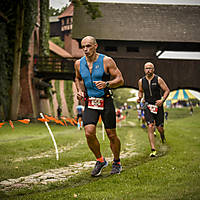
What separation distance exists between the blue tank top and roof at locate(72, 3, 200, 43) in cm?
2281

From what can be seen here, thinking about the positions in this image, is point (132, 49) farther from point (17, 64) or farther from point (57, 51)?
point (57, 51)

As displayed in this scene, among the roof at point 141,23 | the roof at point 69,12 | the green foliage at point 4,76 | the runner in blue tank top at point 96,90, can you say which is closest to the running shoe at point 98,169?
the runner in blue tank top at point 96,90

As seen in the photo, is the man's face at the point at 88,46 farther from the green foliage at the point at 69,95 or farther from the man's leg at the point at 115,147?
the green foliage at the point at 69,95

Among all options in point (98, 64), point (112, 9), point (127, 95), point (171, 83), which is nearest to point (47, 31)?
point (112, 9)

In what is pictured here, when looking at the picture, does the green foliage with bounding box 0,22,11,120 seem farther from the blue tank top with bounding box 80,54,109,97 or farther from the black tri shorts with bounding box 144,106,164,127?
the blue tank top with bounding box 80,54,109,97

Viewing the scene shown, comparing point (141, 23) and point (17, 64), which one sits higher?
point (141, 23)

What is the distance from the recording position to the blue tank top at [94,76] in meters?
5.31

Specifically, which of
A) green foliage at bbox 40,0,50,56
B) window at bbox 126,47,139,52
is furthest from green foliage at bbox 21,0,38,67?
window at bbox 126,47,139,52

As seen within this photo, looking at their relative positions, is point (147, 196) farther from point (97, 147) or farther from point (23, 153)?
point (23, 153)

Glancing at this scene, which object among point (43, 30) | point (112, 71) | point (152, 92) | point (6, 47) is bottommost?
point (152, 92)

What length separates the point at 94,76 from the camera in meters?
5.32

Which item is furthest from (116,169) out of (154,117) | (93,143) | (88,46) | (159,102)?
(154,117)

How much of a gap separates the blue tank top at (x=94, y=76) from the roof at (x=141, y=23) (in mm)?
22805

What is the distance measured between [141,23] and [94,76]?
27.0 meters
